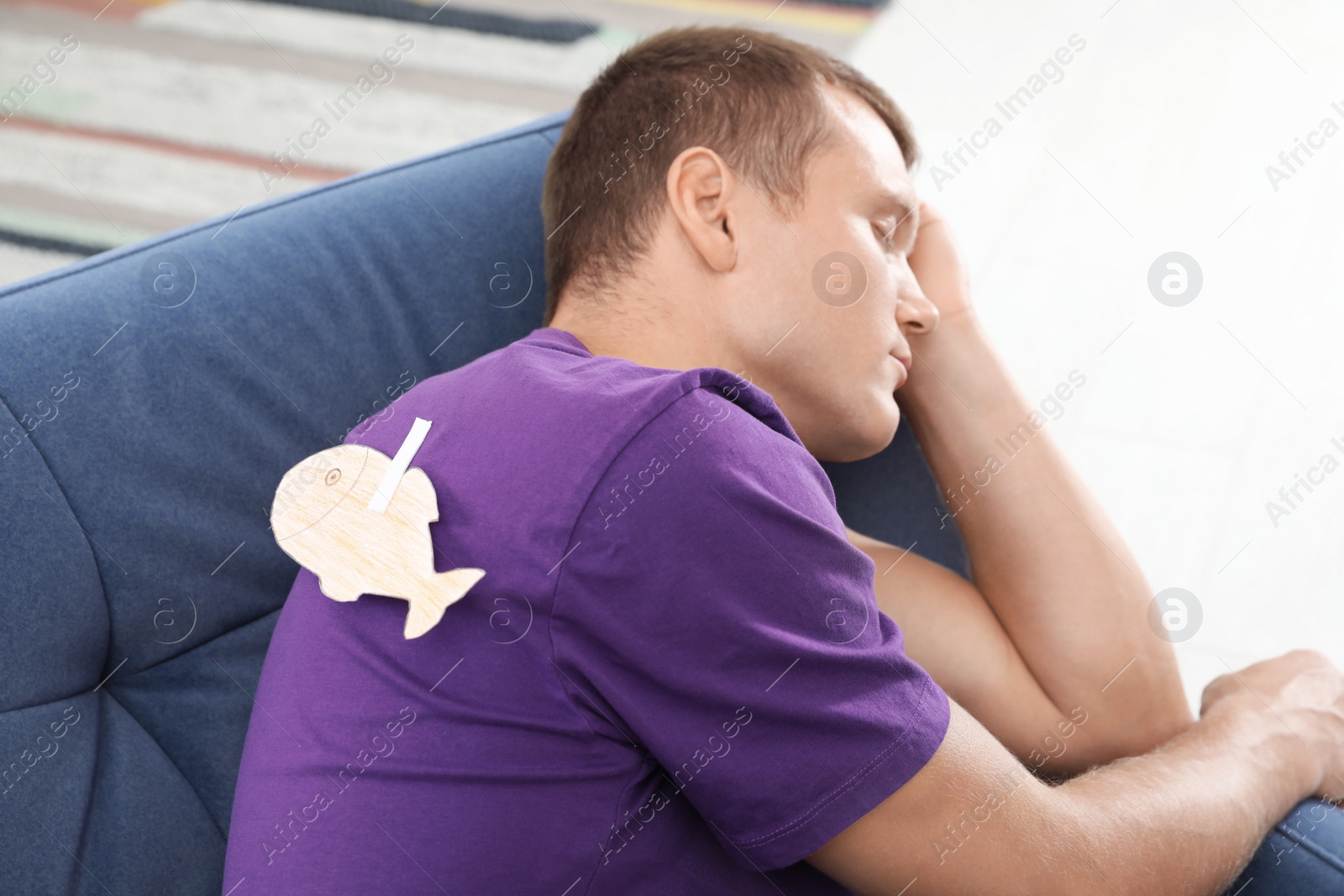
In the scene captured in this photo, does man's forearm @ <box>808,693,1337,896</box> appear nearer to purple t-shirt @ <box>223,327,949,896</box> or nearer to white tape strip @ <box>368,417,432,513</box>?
purple t-shirt @ <box>223,327,949,896</box>

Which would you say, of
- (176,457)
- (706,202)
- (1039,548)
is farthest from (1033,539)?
(176,457)

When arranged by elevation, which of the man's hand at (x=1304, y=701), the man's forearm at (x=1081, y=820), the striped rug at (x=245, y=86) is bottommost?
the striped rug at (x=245, y=86)

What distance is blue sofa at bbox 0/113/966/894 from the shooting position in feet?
2.92

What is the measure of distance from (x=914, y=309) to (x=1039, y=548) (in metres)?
0.29

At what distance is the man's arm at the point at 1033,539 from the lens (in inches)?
44.8

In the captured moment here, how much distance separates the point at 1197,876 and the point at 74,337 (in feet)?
3.36

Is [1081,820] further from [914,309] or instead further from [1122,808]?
[914,309]

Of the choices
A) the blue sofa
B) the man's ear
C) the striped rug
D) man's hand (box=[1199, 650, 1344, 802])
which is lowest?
the striped rug

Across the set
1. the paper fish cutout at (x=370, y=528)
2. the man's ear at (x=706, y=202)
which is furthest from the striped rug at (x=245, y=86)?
the paper fish cutout at (x=370, y=528)

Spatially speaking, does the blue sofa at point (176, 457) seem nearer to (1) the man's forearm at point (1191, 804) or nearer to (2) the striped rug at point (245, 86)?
(1) the man's forearm at point (1191, 804)

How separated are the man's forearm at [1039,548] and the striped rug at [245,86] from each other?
1.55m

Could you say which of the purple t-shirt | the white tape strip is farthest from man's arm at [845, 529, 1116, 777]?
the white tape strip

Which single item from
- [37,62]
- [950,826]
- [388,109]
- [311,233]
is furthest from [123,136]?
[950,826]

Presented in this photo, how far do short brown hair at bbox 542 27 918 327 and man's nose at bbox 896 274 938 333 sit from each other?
17 centimetres
